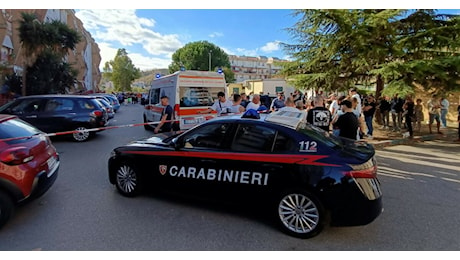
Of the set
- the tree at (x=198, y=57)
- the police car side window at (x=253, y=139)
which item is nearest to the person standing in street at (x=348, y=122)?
the police car side window at (x=253, y=139)

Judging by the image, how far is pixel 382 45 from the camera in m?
9.82

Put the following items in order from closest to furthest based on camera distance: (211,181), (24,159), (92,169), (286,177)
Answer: (286,177), (24,159), (211,181), (92,169)

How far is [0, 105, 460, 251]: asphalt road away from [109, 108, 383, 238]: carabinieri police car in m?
0.28

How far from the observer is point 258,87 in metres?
49.0

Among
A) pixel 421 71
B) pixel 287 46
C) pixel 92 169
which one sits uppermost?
pixel 287 46

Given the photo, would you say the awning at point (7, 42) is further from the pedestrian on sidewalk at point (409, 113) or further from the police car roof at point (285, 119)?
the pedestrian on sidewalk at point (409, 113)

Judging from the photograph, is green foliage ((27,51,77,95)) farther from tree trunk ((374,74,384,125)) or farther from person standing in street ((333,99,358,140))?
person standing in street ((333,99,358,140))

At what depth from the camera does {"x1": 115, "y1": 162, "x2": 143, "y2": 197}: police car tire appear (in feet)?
14.0

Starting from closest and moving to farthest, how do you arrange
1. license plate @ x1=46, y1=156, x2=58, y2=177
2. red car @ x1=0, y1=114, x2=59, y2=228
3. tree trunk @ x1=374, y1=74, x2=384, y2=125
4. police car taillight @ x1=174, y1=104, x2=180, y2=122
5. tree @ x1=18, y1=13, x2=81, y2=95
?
red car @ x1=0, y1=114, x2=59, y2=228
license plate @ x1=46, y1=156, x2=58, y2=177
police car taillight @ x1=174, y1=104, x2=180, y2=122
tree trunk @ x1=374, y1=74, x2=384, y2=125
tree @ x1=18, y1=13, x2=81, y2=95

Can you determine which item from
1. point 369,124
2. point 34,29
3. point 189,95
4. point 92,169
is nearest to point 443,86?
point 369,124

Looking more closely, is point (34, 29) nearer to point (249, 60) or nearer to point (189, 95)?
point (189, 95)

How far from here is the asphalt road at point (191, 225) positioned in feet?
10.1

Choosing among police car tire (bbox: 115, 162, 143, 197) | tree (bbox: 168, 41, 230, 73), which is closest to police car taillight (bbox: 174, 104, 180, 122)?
police car tire (bbox: 115, 162, 143, 197)
